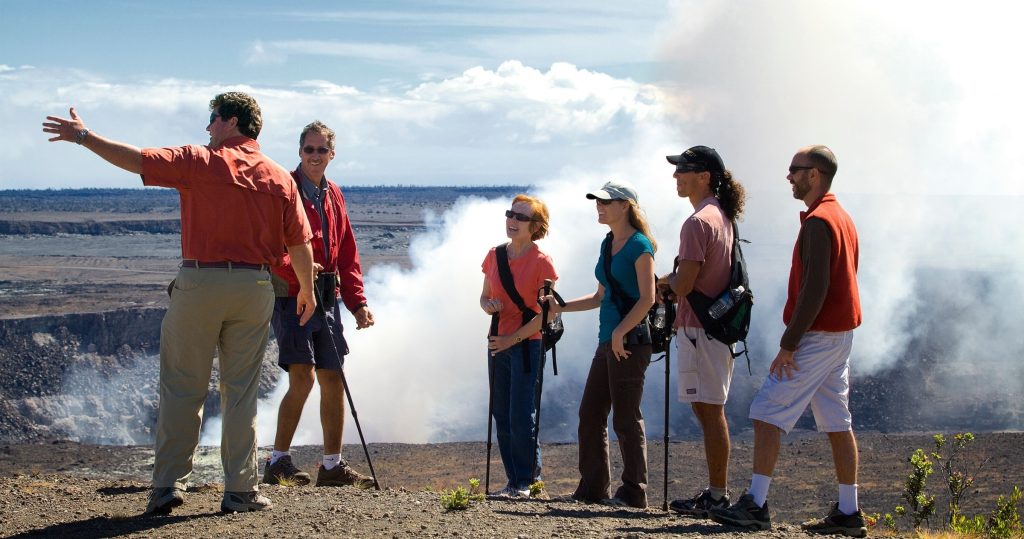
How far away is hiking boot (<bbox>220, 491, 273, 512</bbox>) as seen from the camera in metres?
5.17

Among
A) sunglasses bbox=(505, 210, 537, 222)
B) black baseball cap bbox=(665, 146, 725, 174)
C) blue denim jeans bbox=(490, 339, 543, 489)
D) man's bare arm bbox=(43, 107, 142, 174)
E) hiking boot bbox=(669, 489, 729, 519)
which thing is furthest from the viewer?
blue denim jeans bbox=(490, 339, 543, 489)

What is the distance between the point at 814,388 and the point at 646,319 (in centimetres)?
113

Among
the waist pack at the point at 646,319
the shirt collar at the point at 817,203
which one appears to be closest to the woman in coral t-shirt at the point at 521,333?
the waist pack at the point at 646,319

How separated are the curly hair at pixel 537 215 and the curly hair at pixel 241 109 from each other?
180cm

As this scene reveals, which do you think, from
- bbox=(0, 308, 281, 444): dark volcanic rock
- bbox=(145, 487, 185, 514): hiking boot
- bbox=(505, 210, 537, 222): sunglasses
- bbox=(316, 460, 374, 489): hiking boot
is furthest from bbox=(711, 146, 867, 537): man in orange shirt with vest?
bbox=(0, 308, 281, 444): dark volcanic rock

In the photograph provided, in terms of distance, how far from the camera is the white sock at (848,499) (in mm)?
5105

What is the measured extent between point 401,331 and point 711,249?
4277 centimetres

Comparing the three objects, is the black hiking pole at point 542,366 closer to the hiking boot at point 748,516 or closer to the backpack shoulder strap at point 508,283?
the backpack shoulder strap at point 508,283

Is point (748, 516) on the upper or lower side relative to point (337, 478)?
upper

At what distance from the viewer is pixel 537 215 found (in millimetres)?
6422

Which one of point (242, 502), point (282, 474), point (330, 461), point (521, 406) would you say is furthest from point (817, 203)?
point (282, 474)

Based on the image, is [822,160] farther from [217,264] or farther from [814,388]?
[217,264]

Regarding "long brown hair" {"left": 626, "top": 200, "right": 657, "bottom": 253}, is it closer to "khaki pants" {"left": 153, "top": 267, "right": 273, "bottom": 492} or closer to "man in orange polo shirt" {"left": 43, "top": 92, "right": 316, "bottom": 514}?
"man in orange polo shirt" {"left": 43, "top": 92, "right": 316, "bottom": 514}

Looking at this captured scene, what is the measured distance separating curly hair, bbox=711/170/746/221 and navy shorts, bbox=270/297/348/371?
2270mm
